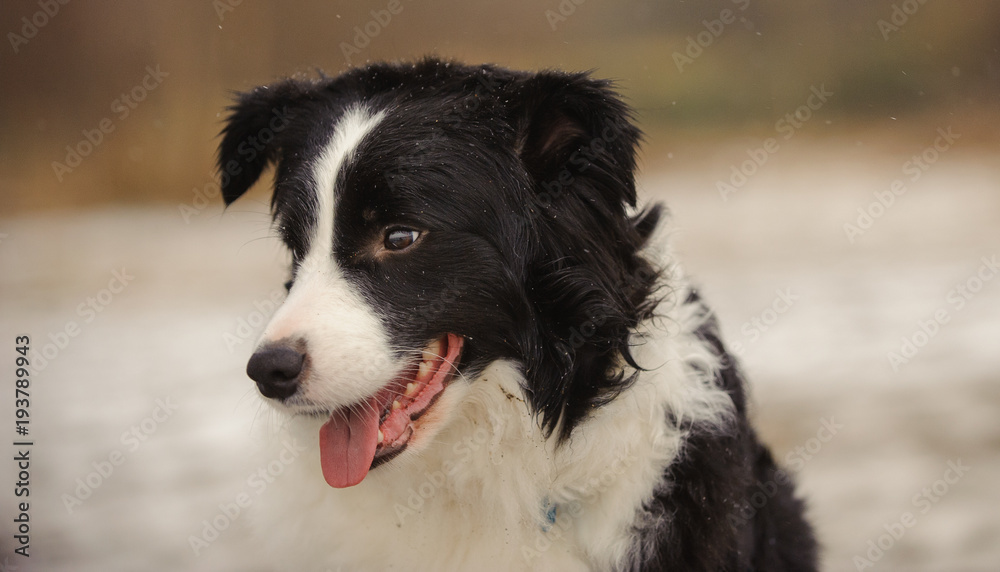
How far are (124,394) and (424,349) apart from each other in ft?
15.4

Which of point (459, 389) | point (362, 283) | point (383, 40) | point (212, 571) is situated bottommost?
point (212, 571)

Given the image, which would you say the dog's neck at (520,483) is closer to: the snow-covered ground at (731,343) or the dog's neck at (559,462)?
the dog's neck at (559,462)

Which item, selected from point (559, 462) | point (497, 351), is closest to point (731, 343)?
point (559, 462)

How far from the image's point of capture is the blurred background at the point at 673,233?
15.2 feet

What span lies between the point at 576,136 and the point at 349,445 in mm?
1195

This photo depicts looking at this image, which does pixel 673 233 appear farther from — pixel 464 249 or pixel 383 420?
pixel 383 420

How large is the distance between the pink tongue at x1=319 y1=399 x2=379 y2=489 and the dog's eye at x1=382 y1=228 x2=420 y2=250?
0.48 metres

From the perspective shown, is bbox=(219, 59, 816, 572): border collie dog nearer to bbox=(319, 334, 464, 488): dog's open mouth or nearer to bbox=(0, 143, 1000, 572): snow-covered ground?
bbox=(319, 334, 464, 488): dog's open mouth

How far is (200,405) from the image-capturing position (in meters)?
6.00

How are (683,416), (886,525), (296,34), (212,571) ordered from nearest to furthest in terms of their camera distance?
(683,416)
(212,571)
(886,525)
(296,34)

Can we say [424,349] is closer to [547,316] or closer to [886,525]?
[547,316]

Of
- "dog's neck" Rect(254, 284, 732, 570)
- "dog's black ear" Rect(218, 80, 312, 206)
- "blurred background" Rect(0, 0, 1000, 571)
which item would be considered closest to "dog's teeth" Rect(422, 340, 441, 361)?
"dog's neck" Rect(254, 284, 732, 570)

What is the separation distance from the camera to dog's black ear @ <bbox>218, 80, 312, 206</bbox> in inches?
119

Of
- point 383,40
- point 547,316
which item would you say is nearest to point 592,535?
point 547,316
